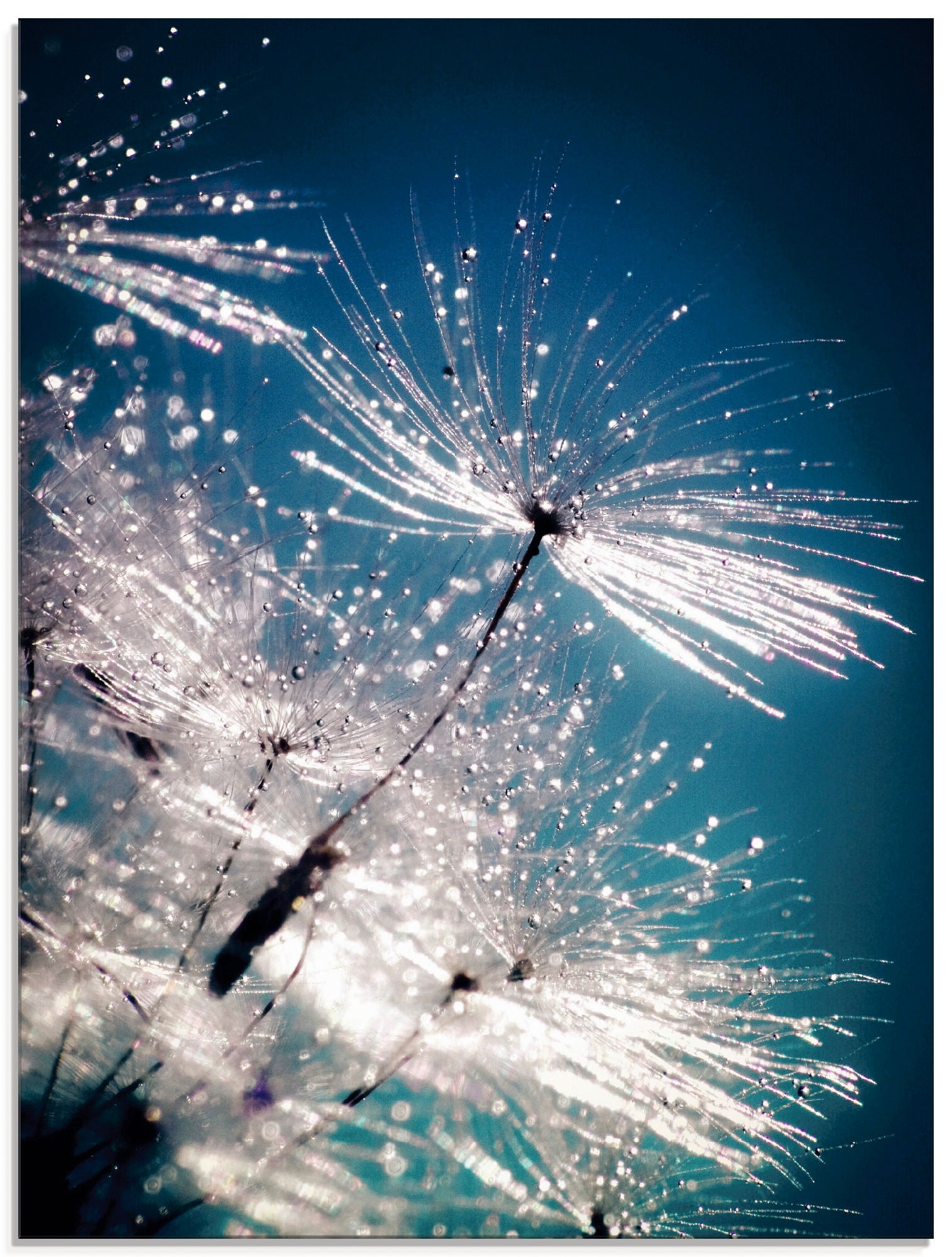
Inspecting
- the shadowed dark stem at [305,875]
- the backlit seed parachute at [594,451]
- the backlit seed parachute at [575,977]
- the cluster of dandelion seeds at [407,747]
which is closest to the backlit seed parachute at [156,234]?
the cluster of dandelion seeds at [407,747]

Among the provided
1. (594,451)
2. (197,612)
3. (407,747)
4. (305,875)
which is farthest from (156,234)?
(305,875)

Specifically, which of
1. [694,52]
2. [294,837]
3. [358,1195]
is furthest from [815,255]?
[358,1195]

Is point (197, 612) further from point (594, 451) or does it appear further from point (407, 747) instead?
point (594, 451)

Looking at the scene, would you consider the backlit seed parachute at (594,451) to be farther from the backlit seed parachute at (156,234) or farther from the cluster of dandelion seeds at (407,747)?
Answer: the backlit seed parachute at (156,234)

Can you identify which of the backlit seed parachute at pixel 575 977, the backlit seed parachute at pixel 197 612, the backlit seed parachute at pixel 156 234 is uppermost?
the backlit seed parachute at pixel 156 234

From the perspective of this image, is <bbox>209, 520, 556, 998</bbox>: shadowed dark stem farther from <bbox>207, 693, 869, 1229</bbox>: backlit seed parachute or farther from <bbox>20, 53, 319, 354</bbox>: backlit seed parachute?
<bbox>20, 53, 319, 354</bbox>: backlit seed parachute

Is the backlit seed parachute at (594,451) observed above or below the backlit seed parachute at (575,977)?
above

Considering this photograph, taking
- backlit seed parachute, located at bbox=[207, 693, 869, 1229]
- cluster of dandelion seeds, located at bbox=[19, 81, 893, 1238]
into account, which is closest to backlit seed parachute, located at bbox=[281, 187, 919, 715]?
cluster of dandelion seeds, located at bbox=[19, 81, 893, 1238]
